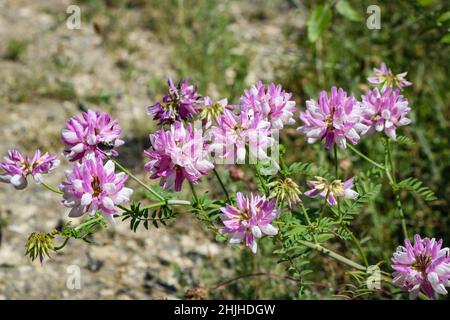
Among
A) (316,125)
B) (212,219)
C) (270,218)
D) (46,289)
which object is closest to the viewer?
(270,218)

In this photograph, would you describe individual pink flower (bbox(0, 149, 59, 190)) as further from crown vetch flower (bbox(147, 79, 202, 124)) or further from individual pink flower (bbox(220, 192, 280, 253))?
individual pink flower (bbox(220, 192, 280, 253))

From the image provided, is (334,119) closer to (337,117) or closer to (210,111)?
(337,117)

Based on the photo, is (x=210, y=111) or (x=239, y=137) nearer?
(x=239, y=137)

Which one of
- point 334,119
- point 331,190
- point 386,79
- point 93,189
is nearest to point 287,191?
point 331,190

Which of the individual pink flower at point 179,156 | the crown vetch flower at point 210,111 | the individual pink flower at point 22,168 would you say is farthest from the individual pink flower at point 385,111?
the individual pink flower at point 22,168

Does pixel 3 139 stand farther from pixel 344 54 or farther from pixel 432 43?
pixel 432 43

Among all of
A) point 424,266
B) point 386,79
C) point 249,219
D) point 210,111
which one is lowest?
point 424,266
